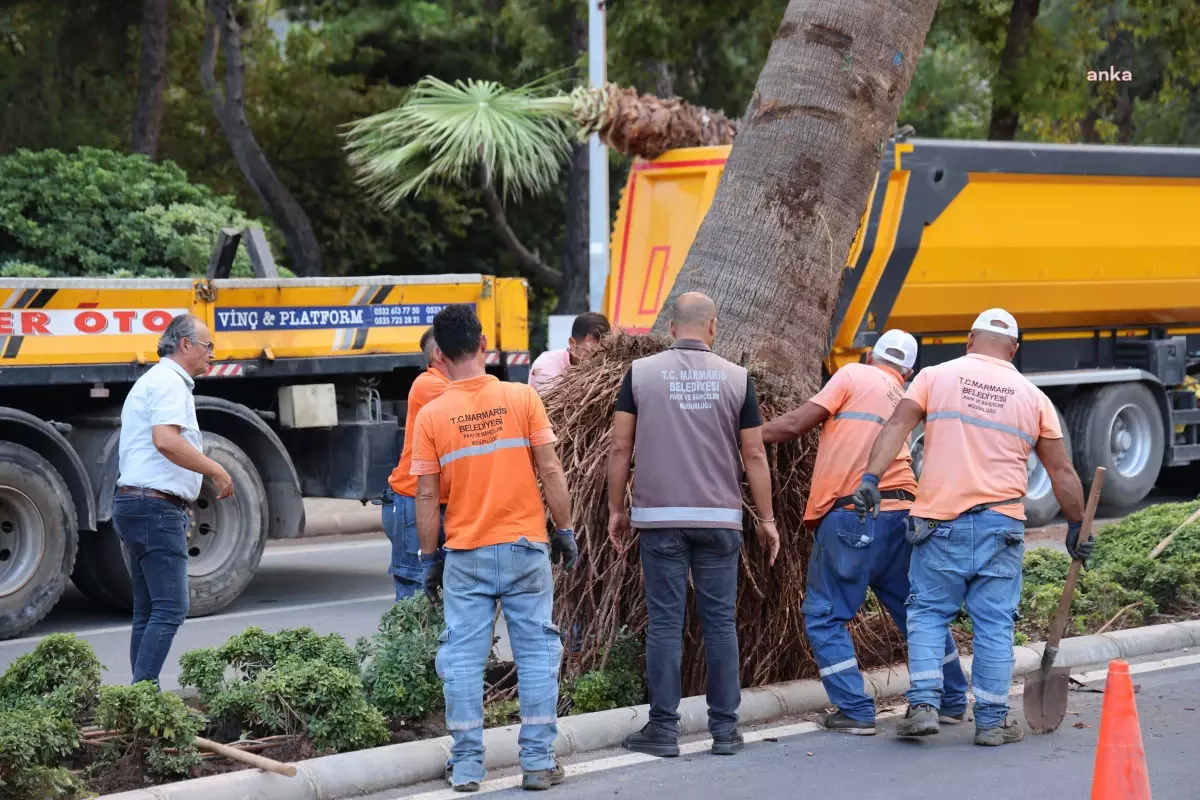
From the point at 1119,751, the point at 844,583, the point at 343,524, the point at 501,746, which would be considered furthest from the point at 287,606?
the point at 1119,751

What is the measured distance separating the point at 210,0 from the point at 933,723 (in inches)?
519

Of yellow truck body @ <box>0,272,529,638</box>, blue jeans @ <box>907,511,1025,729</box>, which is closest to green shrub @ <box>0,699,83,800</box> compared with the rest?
yellow truck body @ <box>0,272,529,638</box>

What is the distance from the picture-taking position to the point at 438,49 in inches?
811

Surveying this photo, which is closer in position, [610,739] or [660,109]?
[610,739]

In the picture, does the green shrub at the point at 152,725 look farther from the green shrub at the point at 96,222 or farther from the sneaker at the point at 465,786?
the green shrub at the point at 96,222

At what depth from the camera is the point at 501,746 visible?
6.06 metres

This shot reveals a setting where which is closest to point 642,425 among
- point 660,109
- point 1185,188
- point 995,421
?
point 995,421

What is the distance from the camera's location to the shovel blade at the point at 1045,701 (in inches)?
257

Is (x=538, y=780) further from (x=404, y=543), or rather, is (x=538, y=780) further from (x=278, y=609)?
(x=278, y=609)

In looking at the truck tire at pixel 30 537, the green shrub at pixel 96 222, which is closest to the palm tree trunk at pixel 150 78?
the green shrub at pixel 96 222

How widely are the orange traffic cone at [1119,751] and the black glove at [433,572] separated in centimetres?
234

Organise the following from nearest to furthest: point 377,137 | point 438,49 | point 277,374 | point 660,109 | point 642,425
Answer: point 642,425
point 277,374
point 660,109
point 377,137
point 438,49

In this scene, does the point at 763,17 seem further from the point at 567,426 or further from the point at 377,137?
the point at 567,426

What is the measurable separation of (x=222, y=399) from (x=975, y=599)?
220 inches
